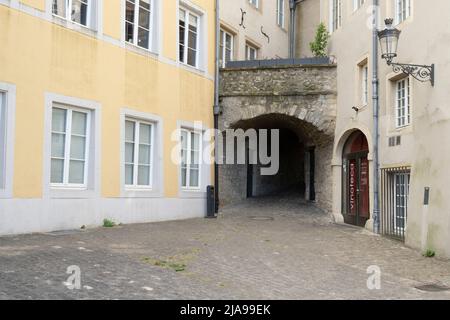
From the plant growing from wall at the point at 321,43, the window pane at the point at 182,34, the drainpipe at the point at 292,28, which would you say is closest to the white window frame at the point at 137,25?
the window pane at the point at 182,34

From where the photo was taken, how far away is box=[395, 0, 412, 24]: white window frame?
1101 cm

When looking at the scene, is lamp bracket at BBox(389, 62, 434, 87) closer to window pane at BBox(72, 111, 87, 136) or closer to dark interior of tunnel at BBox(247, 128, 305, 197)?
window pane at BBox(72, 111, 87, 136)

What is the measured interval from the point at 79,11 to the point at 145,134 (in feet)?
10.4

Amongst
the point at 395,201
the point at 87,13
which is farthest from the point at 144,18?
the point at 395,201

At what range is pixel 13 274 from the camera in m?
6.17

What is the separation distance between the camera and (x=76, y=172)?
10977 mm

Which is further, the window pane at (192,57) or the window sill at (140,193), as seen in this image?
the window pane at (192,57)

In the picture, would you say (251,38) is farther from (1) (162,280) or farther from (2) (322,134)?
(1) (162,280)

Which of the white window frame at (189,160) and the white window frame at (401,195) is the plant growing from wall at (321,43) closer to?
the white window frame at (189,160)

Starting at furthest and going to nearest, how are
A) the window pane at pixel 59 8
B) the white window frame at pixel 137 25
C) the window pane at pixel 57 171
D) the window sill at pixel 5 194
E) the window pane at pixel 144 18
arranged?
the window pane at pixel 144 18 → the white window frame at pixel 137 25 → the window pane at pixel 59 8 → the window pane at pixel 57 171 → the window sill at pixel 5 194

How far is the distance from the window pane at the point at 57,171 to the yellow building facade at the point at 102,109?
26 millimetres

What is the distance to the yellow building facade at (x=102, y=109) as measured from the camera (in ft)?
31.7

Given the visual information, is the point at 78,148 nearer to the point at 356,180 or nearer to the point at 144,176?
the point at 144,176

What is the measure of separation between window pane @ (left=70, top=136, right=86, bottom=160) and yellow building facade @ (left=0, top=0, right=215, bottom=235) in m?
0.02
